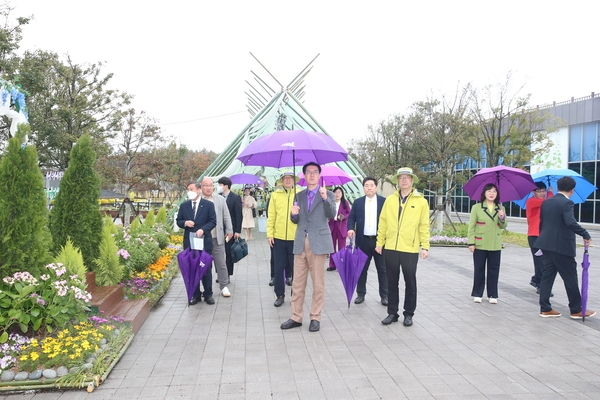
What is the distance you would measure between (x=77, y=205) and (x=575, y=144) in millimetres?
29314

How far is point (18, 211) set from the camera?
3.99 m

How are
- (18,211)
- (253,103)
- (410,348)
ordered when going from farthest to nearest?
(253,103)
(410,348)
(18,211)

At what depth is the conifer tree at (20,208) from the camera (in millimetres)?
3949

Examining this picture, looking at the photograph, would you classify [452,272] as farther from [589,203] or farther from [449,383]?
[589,203]

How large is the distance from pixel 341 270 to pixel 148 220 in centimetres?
630

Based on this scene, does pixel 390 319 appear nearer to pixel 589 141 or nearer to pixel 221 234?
pixel 221 234

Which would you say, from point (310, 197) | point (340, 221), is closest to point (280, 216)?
point (310, 197)

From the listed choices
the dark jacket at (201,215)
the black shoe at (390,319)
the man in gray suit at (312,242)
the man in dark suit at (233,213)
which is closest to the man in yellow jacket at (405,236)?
the black shoe at (390,319)

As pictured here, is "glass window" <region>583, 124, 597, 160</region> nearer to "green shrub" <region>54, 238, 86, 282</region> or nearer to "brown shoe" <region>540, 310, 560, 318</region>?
"brown shoe" <region>540, 310, 560, 318</region>

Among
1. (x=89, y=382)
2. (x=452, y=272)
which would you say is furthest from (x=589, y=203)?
(x=89, y=382)

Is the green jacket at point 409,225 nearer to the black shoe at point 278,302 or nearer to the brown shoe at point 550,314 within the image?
the black shoe at point 278,302

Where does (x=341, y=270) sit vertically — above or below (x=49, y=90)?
below

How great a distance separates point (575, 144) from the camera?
2692 centimetres

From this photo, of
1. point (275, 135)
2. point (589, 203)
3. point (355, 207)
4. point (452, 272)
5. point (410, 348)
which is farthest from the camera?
point (589, 203)
